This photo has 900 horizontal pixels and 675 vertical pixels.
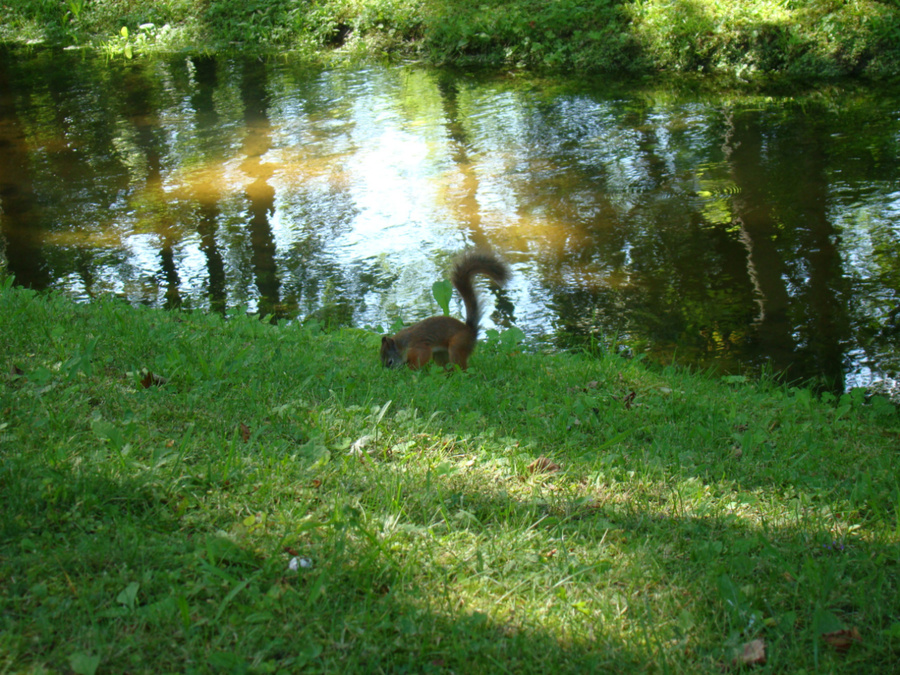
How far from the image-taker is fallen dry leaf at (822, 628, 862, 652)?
2355mm

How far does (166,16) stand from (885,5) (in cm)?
1909

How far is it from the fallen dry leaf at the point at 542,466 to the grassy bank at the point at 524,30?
43.1 feet

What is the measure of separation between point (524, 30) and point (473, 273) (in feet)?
44.8

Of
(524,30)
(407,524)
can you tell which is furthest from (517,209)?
(524,30)

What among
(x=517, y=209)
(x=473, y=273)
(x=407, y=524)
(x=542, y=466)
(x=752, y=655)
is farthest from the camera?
Result: (x=517, y=209)

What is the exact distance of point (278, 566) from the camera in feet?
8.32

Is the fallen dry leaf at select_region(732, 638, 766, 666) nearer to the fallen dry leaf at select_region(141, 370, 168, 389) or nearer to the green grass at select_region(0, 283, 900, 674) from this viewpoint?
the green grass at select_region(0, 283, 900, 674)

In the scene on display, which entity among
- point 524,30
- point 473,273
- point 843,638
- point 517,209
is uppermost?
point 524,30

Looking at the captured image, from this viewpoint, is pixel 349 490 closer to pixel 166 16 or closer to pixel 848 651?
pixel 848 651

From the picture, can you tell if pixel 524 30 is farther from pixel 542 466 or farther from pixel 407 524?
pixel 407 524

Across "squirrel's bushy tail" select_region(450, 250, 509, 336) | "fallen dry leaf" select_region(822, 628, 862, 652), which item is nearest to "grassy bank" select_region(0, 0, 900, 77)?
"squirrel's bushy tail" select_region(450, 250, 509, 336)

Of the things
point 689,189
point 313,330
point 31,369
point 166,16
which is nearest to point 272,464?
point 31,369

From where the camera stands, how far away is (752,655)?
2311 millimetres

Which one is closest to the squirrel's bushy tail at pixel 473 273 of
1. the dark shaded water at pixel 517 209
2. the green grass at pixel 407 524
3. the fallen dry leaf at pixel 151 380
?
the green grass at pixel 407 524
